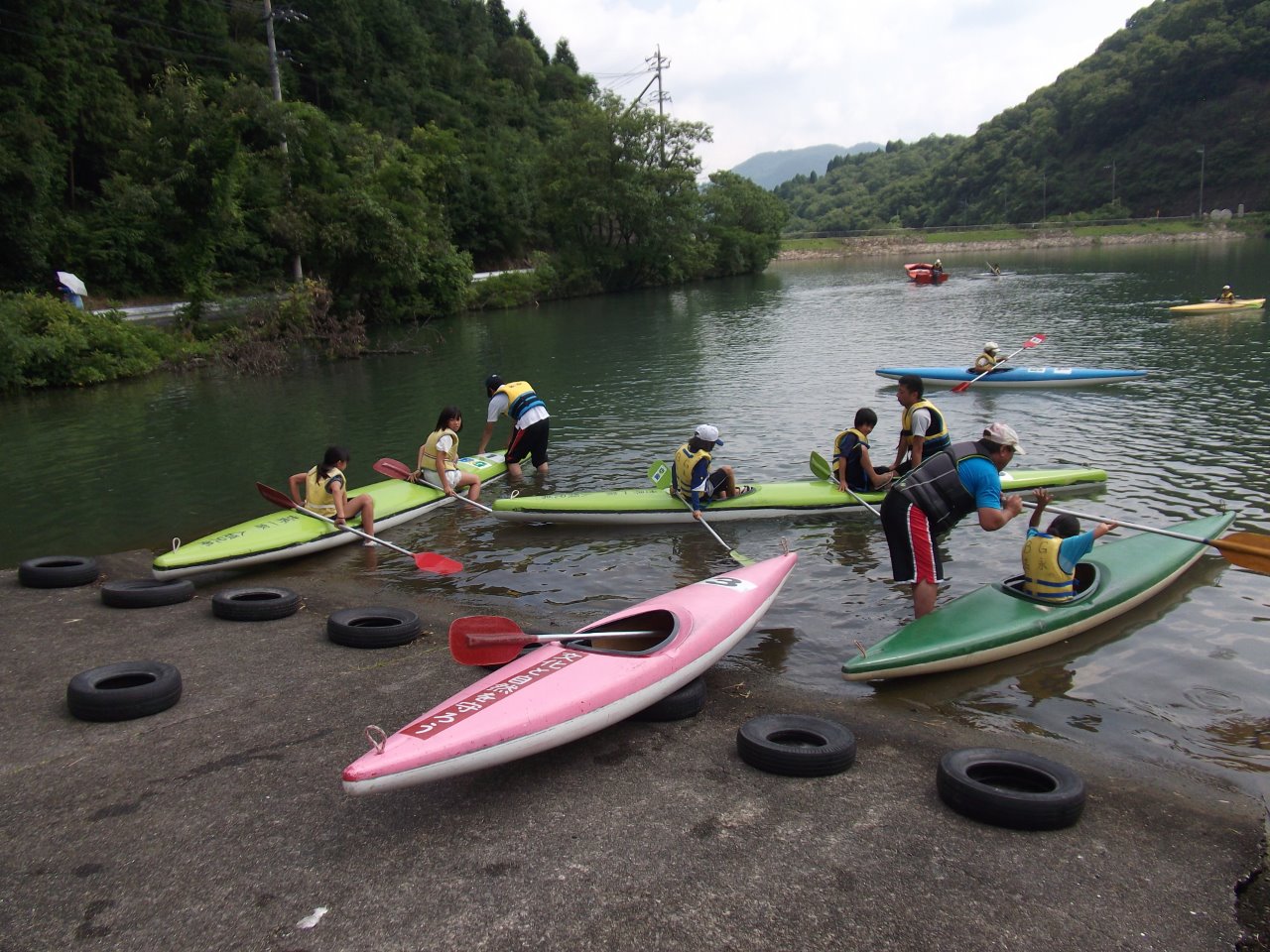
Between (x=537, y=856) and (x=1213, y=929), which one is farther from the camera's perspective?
(x=537, y=856)

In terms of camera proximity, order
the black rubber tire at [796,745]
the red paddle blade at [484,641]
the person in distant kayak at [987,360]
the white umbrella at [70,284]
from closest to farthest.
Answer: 1. the black rubber tire at [796,745]
2. the red paddle blade at [484,641]
3. the person in distant kayak at [987,360]
4. the white umbrella at [70,284]

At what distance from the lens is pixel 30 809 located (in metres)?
4.52

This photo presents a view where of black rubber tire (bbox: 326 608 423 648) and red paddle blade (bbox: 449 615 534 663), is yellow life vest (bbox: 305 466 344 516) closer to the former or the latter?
black rubber tire (bbox: 326 608 423 648)

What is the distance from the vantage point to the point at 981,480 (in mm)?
6418

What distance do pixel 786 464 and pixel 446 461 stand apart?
5085 mm

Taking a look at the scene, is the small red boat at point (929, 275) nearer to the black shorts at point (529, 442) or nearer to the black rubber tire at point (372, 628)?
the black shorts at point (529, 442)

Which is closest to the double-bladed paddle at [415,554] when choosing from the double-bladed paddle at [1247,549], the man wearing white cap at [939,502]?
the man wearing white cap at [939,502]

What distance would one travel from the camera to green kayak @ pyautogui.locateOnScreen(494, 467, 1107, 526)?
33.5ft

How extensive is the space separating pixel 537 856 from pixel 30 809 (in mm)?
2800

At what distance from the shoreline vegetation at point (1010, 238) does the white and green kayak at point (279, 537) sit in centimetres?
7005

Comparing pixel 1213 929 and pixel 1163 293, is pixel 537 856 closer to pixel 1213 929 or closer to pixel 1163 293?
pixel 1213 929

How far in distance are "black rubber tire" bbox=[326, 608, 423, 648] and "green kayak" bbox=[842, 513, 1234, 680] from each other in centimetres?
353

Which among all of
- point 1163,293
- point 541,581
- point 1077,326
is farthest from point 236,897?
point 1163,293

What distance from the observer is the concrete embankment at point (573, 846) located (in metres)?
3.60
